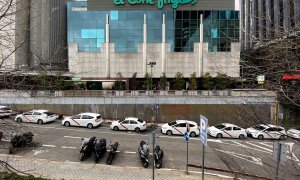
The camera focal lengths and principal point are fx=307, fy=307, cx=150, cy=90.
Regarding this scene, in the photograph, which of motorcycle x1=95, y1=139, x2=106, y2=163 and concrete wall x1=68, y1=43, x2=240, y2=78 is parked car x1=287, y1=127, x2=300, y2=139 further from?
concrete wall x1=68, y1=43, x2=240, y2=78

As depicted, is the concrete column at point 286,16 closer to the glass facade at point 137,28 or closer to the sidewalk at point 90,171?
the sidewalk at point 90,171

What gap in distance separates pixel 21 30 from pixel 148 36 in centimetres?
5144

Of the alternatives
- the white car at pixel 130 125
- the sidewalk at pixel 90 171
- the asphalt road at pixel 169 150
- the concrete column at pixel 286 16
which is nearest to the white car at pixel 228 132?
the asphalt road at pixel 169 150

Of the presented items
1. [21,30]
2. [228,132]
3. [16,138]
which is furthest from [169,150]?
[21,30]

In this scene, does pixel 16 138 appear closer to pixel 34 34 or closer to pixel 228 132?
pixel 34 34

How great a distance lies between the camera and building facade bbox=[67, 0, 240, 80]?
57.2 meters

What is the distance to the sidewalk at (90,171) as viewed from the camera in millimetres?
15844

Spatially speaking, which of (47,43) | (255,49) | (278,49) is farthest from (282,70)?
(47,43)

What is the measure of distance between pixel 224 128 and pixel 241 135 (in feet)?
5.99

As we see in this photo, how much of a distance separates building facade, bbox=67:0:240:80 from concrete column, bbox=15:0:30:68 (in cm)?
5047

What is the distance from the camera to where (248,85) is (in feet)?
19.2

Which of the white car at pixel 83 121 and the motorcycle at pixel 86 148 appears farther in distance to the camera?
the white car at pixel 83 121

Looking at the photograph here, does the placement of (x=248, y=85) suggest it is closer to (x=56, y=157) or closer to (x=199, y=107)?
(x=56, y=157)

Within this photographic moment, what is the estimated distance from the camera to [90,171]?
55.5 ft
